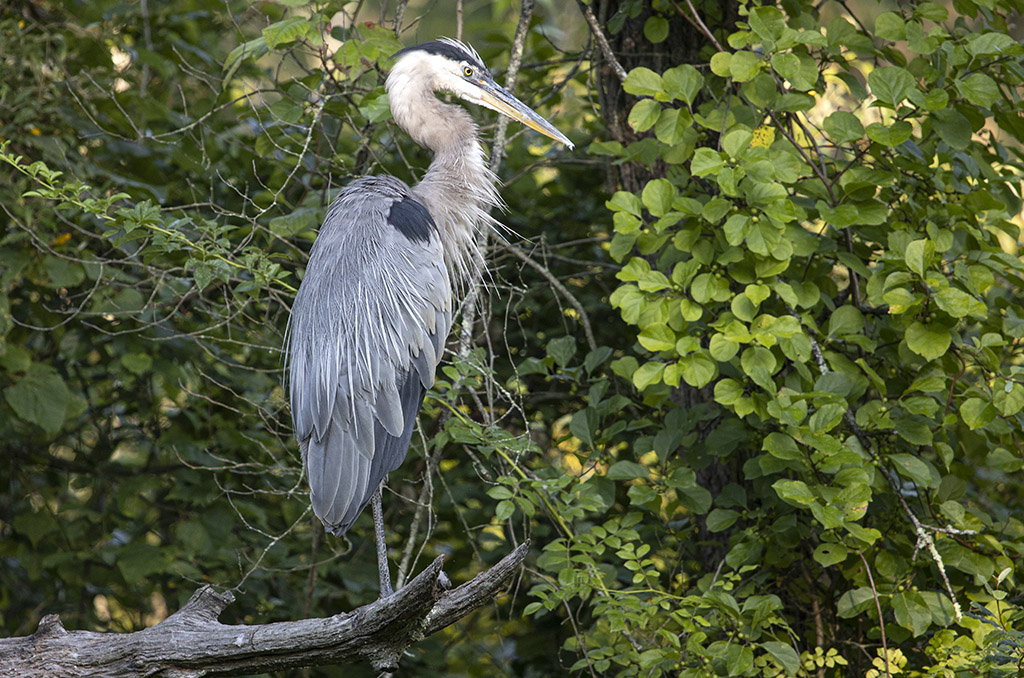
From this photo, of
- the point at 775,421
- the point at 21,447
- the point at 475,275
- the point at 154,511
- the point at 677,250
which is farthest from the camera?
the point at 154,511

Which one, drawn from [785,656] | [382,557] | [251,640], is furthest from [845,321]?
[251,640]

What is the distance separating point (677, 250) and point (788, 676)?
4.53 feet

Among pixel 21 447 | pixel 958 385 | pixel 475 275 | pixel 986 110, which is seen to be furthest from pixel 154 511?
pixel 986 110

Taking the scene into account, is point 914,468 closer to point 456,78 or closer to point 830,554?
point 830,554

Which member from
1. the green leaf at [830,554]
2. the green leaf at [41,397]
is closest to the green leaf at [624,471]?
the green leaf at [830,554]

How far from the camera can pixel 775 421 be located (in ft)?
9.29

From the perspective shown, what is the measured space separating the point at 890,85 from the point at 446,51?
5.12ft

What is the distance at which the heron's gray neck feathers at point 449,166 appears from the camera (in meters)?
3.24

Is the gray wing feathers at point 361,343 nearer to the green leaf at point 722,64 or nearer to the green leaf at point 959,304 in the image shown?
the green leaf at point 722,64

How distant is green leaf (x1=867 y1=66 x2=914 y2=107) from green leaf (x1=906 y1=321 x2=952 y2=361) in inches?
26.2

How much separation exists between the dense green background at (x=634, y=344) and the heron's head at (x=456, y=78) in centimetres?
14

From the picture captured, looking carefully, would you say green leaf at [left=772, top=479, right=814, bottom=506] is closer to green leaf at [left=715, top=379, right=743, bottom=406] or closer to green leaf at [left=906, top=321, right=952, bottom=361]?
green leaf at [left=715, top=379, right=743, bottom=406]

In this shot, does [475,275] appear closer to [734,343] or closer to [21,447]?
[734,343]

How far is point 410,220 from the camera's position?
298 cm
